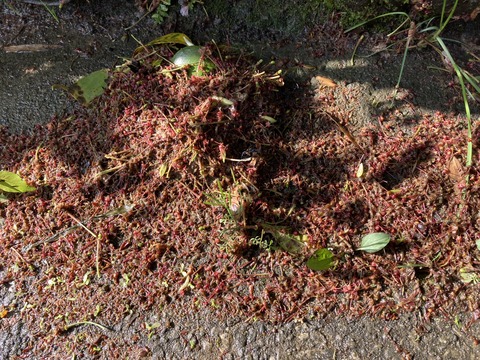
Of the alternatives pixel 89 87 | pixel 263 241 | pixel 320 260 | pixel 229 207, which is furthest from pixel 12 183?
pixel 320 260

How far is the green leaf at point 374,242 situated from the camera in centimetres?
221

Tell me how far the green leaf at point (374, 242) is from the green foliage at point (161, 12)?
1850 millimetres

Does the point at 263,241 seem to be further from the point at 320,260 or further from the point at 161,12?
the point at 161,12

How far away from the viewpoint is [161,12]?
293cm

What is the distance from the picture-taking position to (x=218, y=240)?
2.29 metres

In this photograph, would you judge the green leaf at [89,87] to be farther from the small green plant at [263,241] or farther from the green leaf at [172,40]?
the small green plant at [263,241]

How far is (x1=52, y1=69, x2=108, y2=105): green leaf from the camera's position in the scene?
2668 millimetres

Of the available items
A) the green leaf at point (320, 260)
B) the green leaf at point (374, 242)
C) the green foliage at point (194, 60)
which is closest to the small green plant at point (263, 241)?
the green leaf at point (320, 260)

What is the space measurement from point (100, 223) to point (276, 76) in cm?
125

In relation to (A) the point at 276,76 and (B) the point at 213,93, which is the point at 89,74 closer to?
(B) the point at 213,93

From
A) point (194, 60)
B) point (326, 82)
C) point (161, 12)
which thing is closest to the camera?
point (194, 60)

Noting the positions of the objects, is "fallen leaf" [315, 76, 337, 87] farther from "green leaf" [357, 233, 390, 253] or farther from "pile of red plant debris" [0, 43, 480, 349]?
"green leaf" [357, 233, 390, 253]

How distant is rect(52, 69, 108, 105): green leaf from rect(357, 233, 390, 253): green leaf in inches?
66.1

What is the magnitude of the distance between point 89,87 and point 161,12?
0.70 m
